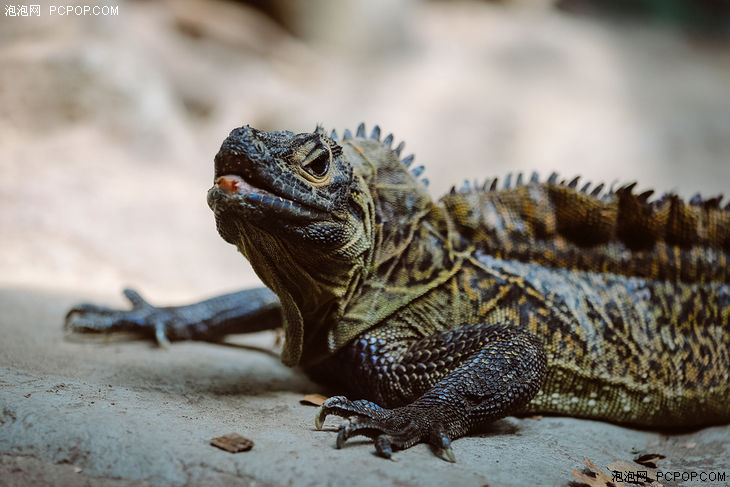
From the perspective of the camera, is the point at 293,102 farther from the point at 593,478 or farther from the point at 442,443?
the point at 593,478

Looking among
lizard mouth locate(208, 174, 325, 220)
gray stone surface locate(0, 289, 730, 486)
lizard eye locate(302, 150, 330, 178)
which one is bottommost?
→ gray stone surface locate(0, 289, 730, 486)

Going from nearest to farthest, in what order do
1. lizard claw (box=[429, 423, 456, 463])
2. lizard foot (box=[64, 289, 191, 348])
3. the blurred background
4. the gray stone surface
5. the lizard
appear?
the gray stone surface, lizard claw (box=[429, 423, 456, 463]), the lizard, lizard foot (box=[64, 289, 191, 348]), the blurred background

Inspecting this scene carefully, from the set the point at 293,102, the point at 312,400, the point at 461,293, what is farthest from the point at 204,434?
the point at 293,102

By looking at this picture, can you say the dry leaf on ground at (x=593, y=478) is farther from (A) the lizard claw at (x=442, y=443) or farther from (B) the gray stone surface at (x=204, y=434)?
(A) the lizard claw at (x=442, y=443)

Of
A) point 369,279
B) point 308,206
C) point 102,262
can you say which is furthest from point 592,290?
point 102,262

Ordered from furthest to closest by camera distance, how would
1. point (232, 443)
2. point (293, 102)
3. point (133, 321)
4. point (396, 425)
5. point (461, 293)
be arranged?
1. point (293, 102)
2. point (133, 321)
3. point (461, 293)
4. point (396, 425)
5. point (232, 443)

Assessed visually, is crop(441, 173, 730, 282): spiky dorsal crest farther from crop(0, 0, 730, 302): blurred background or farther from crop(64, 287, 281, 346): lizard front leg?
crop(0, 0, 730, 302): blurred background

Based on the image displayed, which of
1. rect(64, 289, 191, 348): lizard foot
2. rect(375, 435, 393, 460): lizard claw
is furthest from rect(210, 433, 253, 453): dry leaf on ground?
rect(64, 289, 191, 348): lizard foot

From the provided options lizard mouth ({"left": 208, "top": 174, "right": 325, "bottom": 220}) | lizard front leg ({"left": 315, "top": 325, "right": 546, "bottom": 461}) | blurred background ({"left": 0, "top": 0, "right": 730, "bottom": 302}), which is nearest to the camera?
lizard front leg ({"left": 315, "top": 325, "right": 546, "bottom": 461})
